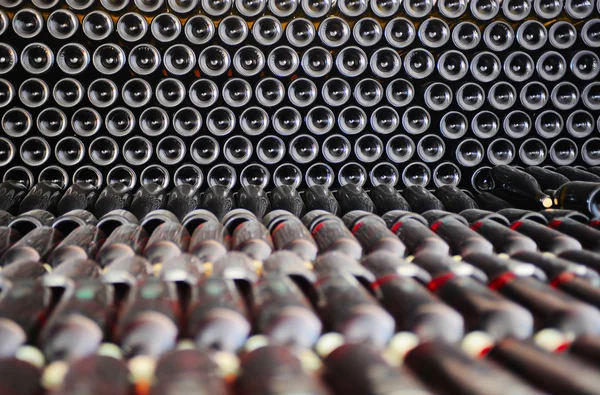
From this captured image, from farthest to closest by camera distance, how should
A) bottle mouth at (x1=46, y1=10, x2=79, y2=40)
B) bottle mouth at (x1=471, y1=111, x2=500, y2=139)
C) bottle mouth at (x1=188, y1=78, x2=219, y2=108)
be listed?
bottle mouth at (x1=471, y1=111, x2=500, y2=139) < bottle mouth at (x1=188, y1=78, x2=219, y2=108) < bottle mouth at (x1=46, y1=10, x2=79, y2=40)

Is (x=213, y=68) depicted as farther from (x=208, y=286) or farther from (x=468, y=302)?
(x=468, y=302)

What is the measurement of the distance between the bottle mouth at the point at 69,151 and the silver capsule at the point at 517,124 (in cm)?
142

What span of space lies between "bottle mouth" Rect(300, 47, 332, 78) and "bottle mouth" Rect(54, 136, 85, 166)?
0.77 m

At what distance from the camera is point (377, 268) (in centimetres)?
92

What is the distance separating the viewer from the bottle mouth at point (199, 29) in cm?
168

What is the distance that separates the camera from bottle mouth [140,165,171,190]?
1.77 m

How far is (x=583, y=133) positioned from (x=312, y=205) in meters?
1.04

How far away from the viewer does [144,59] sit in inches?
68.0

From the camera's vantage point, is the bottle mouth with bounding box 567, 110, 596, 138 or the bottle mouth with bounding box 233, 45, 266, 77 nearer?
the bottle mouth with bounding box 233, 45, 266, 77

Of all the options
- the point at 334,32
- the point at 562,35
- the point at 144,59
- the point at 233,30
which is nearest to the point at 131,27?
the point at 144,59

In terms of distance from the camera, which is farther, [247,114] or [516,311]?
[247,114]

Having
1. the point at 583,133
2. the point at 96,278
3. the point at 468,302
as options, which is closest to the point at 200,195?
the point at 96,278

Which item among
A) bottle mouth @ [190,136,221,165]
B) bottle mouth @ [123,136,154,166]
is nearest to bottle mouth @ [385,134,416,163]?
bottle mouth @ [190,136,221,165]

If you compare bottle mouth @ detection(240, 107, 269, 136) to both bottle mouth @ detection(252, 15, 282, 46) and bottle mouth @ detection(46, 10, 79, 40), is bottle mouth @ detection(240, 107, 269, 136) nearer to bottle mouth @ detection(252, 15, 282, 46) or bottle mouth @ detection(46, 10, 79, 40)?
bottle mouth @ detection(252, 15, 282, 46)
